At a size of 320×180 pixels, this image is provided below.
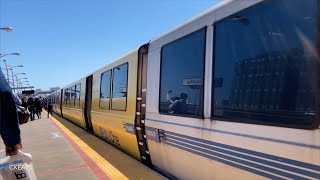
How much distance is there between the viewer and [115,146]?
11.1m

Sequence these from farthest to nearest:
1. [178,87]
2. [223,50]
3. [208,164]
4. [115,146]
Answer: [115,146]
[178,87]
[208,164]
[223,50]

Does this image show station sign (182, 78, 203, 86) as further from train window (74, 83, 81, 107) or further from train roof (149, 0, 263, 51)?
train window (74, 83, 81, 107)

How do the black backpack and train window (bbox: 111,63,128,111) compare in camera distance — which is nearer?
the black backpack

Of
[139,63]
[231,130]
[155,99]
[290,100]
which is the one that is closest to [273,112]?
[290,100]

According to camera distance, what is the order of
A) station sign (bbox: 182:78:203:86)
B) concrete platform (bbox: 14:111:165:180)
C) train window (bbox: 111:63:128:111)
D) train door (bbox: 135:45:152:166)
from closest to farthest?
station sign (bbox: 182:78:203:86) < concrete platform (bbox: 14:111:165:180) < train door (bbox: 135:45:152:166) < train window (bbox: 111:63:128:111)

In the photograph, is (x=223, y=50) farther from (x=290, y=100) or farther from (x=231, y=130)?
(x=290, y=100)

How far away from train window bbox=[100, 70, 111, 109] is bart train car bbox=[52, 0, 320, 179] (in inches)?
179

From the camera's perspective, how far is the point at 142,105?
7.62 metres

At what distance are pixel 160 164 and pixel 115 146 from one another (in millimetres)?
4522

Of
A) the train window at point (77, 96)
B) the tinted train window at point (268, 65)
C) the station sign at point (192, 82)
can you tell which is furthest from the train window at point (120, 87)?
the train window at point (77, 96)

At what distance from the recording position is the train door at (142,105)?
7.58 m

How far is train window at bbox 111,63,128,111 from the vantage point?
9.25m

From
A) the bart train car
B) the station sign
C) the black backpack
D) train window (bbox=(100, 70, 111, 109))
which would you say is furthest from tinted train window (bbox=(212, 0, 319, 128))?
train window (bbox=(100, 70, 111, 109))

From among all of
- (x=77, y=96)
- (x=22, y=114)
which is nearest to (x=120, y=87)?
(x=22, y=114)
